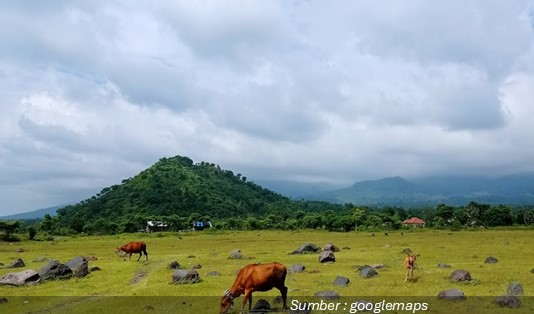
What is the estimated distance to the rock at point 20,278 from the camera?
38000mm

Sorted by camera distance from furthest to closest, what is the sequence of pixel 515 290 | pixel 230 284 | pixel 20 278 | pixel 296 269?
pixel 296 269 → pixel 20 278 → pixel 230 284 → pixel 515 290

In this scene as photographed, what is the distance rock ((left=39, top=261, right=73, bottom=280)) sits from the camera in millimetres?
39812

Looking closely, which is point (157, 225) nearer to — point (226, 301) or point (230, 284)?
point (230, 284)

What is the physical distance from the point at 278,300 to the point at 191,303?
5.38 metres

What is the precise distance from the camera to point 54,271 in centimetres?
4028

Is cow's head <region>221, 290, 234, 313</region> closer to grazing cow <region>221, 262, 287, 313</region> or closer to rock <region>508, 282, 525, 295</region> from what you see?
grazing cow <region>221, 262, 287, 313</region>

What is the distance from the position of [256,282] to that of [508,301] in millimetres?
12729

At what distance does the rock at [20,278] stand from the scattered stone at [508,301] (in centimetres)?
3325

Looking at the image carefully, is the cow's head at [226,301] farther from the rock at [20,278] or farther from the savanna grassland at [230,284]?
the rock at [20,278]

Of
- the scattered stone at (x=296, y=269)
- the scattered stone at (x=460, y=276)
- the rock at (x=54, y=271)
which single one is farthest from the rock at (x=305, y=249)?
the rock at (x=54, y=271)

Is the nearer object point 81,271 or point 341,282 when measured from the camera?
point 341,282

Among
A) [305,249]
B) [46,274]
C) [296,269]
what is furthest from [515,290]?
[46,274]

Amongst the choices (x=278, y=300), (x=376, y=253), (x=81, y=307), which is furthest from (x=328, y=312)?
(x=376, y=253)

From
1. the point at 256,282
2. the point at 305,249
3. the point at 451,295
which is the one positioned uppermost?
the point at 256,282
